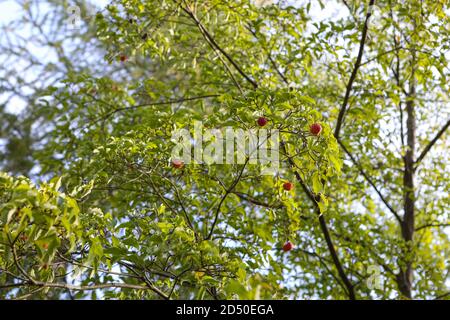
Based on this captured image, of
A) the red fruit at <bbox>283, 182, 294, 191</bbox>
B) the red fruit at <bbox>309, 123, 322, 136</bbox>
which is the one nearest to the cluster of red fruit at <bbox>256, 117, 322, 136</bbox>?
the red fruit at <bbox>309, 123, 322, 136</bbox>

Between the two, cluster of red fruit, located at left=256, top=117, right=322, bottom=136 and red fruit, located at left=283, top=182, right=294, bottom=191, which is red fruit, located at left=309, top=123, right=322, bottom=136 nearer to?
cluster of red fruit, located at left=256, top=117, right=322, bottom=136

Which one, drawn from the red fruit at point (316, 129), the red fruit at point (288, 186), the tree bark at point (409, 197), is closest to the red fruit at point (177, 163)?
the red fruit at point (288, 186)

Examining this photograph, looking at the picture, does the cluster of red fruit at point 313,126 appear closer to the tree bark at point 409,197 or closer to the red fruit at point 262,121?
the red fruit at point 262,121

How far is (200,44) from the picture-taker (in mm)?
3982

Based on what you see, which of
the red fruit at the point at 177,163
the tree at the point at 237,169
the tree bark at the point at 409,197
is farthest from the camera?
the tree bark at the point at 409,197

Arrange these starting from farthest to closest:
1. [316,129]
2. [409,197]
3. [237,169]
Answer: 1. [409,197]
2. [237,169]
3. [316,129]

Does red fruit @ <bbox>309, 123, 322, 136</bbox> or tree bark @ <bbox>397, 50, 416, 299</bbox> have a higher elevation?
tree bark @ <bbox>397, 50, 416, 299</bbox>

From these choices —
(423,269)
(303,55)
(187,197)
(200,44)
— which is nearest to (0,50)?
(200,44)

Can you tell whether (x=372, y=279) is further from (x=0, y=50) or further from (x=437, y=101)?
(x=0, y=50)

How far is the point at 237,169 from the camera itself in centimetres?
261

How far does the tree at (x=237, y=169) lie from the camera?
2.13 m

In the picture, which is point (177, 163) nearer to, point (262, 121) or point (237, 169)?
point (237, 169)

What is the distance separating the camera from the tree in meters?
2.13

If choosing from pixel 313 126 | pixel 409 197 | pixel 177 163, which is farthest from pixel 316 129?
pixel 409 197
